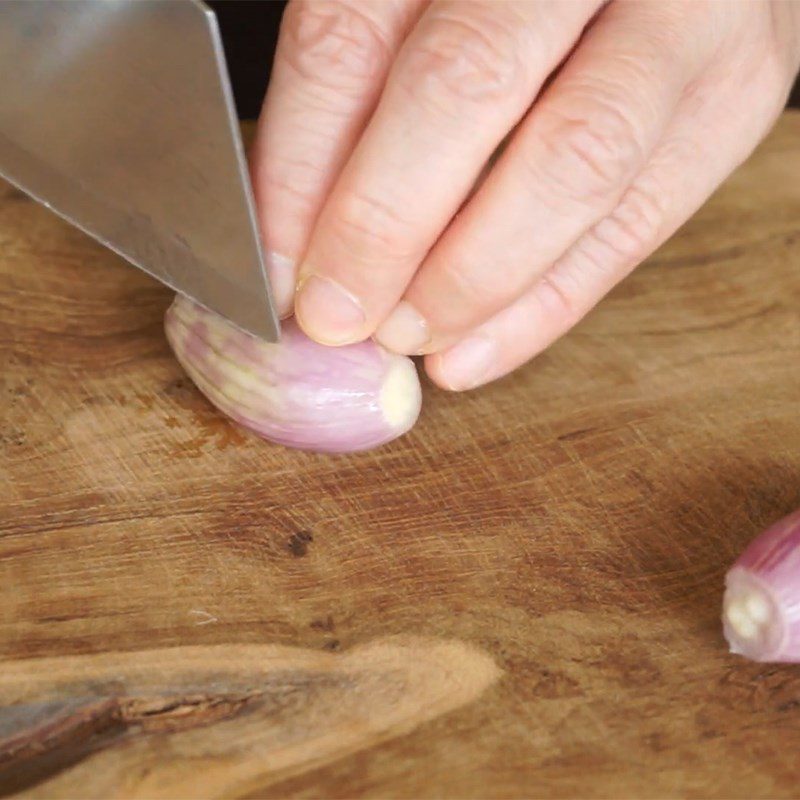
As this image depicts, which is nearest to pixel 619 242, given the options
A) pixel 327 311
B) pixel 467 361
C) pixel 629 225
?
pixel 629 225


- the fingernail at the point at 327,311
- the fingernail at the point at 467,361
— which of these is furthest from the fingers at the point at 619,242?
the fingernail at the point at 327,311

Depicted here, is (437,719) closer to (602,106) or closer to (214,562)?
(214,562)

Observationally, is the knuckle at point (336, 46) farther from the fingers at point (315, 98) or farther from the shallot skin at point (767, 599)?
the shallot skin at point (767, 599)

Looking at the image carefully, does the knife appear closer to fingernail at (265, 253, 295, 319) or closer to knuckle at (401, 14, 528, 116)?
fingernail at (265, 253, 295, 319)

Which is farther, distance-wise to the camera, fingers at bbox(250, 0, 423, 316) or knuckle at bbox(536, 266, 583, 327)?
knuckle at bbox(536, 266, 583, 327)

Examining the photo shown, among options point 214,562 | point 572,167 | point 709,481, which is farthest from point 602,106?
point 214,562

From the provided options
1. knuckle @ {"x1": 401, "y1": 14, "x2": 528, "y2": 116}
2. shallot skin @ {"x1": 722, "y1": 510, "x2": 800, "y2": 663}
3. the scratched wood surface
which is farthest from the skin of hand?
shallot skin @ {"x1": 722, "y1": 510, "x2": 800, "y2": 663}
